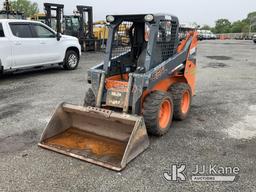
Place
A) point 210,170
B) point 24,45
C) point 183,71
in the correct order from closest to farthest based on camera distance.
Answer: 1. point 210,170
2. point 183,71
3. point 24,45

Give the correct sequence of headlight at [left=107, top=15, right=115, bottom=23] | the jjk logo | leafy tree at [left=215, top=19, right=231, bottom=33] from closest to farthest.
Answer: the jjk logo < headlight at [left=107, top=15, right=115, bottom=23] < leafy tree at [left=215, top=19, right=231, bottom=33]

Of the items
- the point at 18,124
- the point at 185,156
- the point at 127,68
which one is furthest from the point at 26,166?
the point at 127,68

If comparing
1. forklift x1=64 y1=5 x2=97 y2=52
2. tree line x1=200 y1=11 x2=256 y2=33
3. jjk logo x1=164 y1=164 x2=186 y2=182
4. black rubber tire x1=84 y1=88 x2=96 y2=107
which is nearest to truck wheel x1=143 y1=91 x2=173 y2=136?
jjk logo x1=164 y1=164 x2=186 y2=182

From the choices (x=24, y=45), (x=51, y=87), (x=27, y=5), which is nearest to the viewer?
(x=51, y=87)

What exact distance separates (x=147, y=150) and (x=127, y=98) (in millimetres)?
834

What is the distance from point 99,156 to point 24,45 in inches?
262

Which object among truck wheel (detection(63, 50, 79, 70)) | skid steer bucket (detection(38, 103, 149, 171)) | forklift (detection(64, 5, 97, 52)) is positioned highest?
forklift (detection(64, 5, 97, 52))

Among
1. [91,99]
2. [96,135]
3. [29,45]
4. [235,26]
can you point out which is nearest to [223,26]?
[235,26]

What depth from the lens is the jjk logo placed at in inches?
147

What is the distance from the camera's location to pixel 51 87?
862 centimetres

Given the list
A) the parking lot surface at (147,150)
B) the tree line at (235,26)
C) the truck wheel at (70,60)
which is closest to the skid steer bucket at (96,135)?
the parking lot surface at (147,150)

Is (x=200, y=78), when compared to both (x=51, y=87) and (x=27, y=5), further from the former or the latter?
(x=27, y=5)

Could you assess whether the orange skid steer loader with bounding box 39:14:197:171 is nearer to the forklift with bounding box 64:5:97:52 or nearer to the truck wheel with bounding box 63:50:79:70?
the truck wheel with bounding box 63:50:79:70

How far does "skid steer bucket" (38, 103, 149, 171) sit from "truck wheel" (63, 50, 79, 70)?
6952 millimetres
